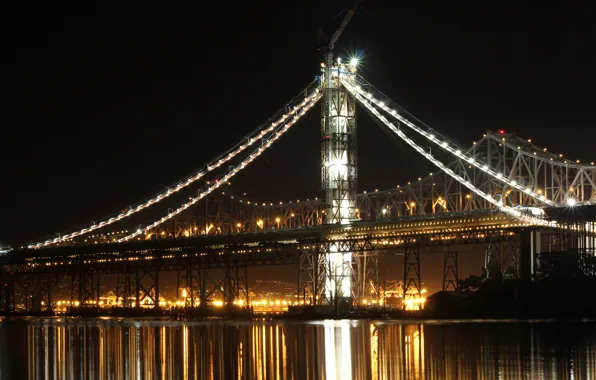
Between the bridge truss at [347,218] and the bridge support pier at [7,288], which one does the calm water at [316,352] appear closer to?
the bridge truss at [347,218]

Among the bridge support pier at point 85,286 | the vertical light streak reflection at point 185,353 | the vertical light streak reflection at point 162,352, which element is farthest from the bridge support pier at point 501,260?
the bridge support pier at point 85,286

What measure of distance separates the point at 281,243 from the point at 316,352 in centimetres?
4787

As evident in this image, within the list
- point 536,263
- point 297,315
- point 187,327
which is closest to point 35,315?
point 297,315

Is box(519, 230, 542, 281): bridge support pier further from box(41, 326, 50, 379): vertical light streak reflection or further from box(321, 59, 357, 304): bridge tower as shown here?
box(41, 326, 50, 379): vertical light streak reflection

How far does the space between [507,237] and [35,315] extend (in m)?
50.4

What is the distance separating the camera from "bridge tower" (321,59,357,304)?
312 ft

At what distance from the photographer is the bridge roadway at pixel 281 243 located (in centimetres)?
9006

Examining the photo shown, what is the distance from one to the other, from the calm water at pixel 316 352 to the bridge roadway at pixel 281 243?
21056 millimetres

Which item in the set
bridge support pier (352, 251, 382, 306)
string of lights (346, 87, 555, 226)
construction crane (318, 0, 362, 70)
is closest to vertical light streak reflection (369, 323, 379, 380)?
string of lights (346, 87, 555, 226)

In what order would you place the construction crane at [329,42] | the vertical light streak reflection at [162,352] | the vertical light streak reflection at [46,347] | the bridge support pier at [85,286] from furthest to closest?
the bridge support pier at [85,286] < the construction crane at [329,42] < the vertical light streak reflection at [46,347] < the vertical light streak reflection at [162,352]

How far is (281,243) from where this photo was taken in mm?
97062

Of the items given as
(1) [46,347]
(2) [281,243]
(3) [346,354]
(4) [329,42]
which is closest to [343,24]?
(4) [329,42]

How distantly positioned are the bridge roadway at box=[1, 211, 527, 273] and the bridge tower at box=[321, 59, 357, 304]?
63.8 inches

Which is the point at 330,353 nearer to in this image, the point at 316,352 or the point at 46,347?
the point at 316,352
